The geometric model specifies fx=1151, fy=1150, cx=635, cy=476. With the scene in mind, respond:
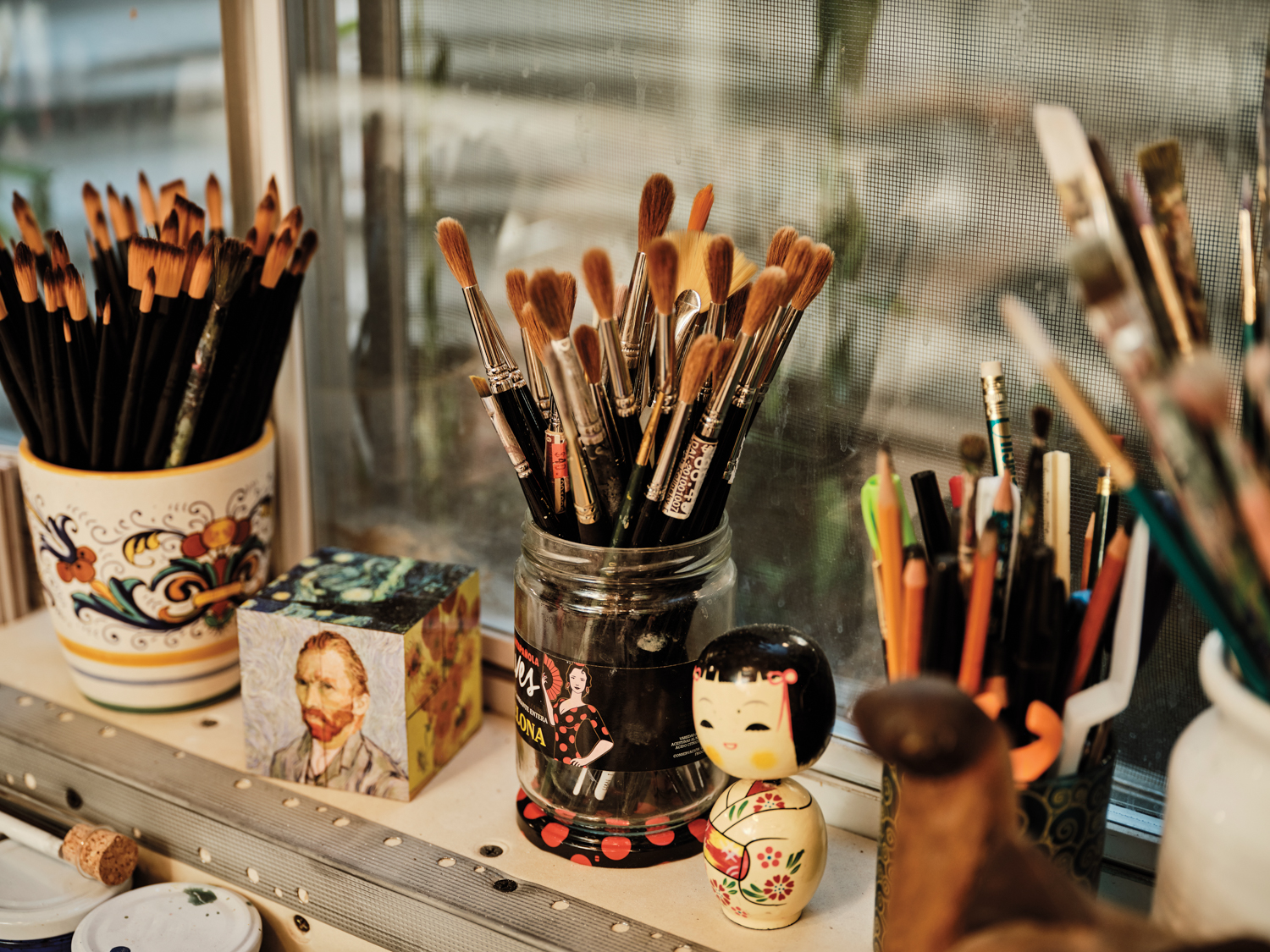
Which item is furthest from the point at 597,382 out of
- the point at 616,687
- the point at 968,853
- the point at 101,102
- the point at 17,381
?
the point at 101,102

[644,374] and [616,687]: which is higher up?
[644,374]

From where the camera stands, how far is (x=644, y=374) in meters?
0.55

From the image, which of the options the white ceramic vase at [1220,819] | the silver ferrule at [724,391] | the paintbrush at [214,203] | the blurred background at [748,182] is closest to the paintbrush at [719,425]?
the silver ferrule at [724,391]

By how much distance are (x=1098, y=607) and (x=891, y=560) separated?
83 millimetres

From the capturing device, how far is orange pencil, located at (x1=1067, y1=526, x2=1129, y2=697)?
438 mm

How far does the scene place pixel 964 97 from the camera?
54 centimetres

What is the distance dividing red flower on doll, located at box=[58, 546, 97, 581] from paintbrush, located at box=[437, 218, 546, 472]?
0.95ft

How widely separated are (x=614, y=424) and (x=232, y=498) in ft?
0.90

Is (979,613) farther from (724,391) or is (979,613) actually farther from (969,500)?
(724,391)

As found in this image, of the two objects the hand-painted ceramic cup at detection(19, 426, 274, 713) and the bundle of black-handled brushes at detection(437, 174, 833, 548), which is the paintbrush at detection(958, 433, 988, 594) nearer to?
the bundle of black-handled brushes at detection(437, 174, 833, 548)

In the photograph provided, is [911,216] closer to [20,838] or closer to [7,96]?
[20,838]

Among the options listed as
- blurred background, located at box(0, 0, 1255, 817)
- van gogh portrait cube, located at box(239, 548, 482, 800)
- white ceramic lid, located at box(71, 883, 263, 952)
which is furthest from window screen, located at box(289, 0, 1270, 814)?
white ceramic lid, located at box(71, 883, 263, 952)

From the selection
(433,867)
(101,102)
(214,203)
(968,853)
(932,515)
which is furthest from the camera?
(101,102)

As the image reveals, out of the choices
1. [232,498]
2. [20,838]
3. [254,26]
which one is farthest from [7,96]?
[20,838]
